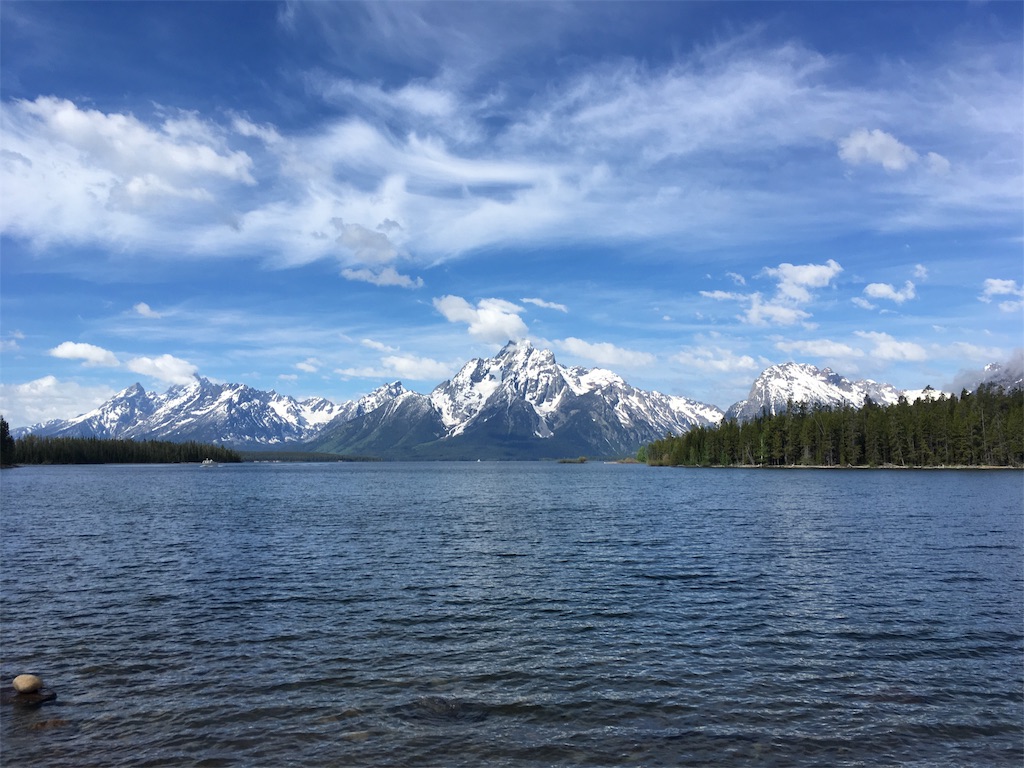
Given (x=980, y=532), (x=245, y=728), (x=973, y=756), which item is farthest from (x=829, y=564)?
(x=245, y=728)

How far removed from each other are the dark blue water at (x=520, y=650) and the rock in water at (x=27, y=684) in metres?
1.13

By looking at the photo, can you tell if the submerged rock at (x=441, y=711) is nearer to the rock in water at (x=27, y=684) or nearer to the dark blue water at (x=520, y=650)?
the dark blue water at (x=520, y=650)

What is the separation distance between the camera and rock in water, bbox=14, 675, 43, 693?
1024 inches

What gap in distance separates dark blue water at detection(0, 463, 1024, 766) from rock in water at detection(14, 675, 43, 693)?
1129 millimetres

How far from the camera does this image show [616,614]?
1522 inches

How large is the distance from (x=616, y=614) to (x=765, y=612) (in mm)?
8878

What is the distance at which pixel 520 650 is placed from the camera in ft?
105

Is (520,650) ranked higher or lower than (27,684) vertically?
lower

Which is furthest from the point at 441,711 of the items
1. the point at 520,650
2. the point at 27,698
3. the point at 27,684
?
the point at 27,684

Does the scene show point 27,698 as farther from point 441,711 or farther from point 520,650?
point 520,650

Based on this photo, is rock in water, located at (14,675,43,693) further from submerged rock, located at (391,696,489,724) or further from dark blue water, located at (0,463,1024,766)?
submerged rock, located at (391,696,489,724)

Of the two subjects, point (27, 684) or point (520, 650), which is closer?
point (27, 684)

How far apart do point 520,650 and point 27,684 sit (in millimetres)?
20780

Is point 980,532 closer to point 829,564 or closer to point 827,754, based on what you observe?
point 829,564
